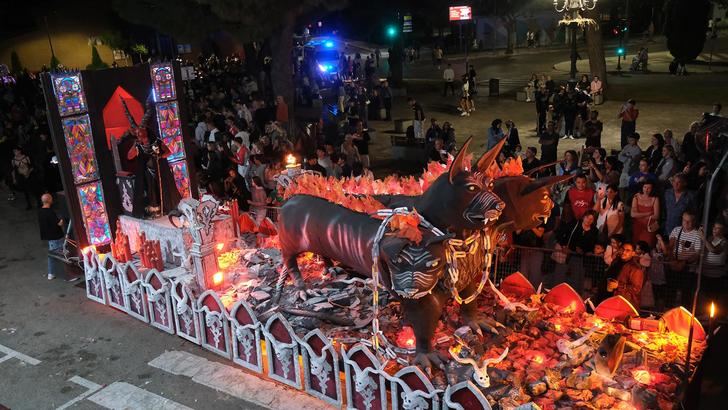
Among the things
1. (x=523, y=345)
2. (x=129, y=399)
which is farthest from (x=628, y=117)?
(x=129, y=399)

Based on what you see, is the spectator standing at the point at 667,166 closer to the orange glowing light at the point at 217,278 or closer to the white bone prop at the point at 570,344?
the white bone prop at the point at 570,344

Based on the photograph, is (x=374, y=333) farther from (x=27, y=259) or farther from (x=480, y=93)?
(x=480, y=93)

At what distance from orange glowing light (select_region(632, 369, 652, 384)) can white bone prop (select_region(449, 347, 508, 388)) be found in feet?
4.21

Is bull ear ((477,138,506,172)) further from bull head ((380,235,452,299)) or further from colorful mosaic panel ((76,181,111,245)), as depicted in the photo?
colorful mosaic panel ((76,181,111,245))

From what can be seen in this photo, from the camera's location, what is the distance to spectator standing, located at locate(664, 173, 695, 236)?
28.0 ft

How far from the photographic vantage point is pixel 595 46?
2352cm

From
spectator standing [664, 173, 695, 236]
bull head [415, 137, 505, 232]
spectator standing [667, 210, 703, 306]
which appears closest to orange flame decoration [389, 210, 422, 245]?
bull head [415, 137, 505, 232]

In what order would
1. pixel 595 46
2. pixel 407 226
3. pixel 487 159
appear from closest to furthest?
pixel 407 226, pixel 487 159, pixel 595 46

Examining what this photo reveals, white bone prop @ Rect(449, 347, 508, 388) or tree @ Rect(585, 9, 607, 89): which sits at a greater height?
tree @ Rect(585, 9, 607, 89)

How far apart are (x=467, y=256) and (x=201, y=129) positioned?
12.0 m

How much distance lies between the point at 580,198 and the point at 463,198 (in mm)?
3580

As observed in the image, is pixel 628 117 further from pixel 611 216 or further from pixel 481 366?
pixel 481 366

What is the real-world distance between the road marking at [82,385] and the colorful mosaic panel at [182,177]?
443 cm

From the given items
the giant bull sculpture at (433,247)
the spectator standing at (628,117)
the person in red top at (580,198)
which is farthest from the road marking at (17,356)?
the spectator standing at (628,117)
